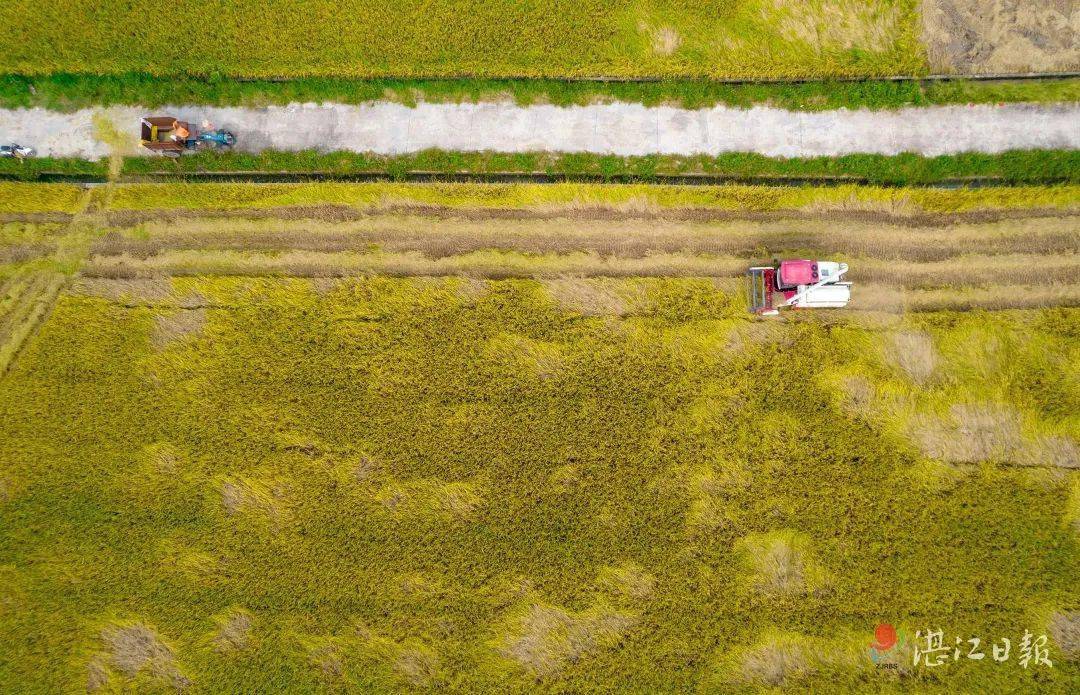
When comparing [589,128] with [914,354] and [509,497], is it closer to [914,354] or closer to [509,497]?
[509,497]

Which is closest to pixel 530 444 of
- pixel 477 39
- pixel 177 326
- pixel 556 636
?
pixel 556 636

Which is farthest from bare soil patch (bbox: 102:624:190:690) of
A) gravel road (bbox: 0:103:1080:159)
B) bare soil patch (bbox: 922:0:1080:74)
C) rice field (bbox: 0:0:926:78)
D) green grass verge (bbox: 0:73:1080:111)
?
bare soil patch (bbox: 922:0:1080:74)

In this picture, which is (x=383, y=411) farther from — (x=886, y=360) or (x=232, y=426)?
(x=886, y=360)

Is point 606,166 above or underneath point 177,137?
underneath

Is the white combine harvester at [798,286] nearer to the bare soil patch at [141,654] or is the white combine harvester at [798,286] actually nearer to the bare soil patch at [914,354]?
the bare soil patch at [914,354]

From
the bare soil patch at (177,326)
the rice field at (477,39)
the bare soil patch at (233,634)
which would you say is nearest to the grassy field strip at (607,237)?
the bare soil patch at (177,326)
